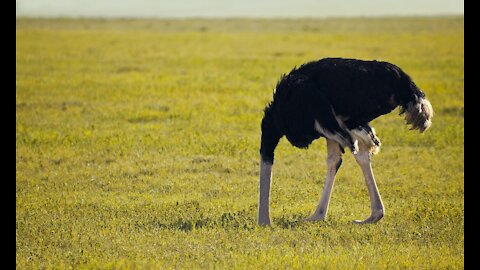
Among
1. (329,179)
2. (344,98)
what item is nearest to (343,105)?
(344,98)

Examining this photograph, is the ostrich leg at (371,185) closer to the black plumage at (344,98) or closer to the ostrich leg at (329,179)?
the black plumage at (344,98)

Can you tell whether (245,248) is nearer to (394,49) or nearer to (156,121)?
(156,121)

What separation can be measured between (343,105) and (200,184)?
3500 mm

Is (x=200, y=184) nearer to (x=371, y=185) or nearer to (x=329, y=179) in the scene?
(x=329, y=179)

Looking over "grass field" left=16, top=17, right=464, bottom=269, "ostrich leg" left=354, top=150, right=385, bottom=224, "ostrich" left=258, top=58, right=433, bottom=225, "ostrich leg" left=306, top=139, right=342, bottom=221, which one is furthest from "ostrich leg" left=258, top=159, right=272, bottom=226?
"ostrich leg" left=354, top=150, right=385, bottom=224

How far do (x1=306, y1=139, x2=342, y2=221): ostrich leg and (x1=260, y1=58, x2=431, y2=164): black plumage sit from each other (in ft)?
2.13

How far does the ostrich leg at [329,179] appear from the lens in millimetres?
10047

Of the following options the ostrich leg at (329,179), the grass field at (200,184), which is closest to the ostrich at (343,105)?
the ostrich leg at (329,179)

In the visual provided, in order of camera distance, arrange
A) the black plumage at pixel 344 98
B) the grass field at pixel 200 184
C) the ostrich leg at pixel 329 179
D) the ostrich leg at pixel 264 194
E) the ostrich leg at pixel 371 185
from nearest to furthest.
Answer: the grass field at pixel 200 184
the black plumage at pixel 344 98
the ostrich leg at pixel 264 194
the ostrich leg at pixel 371 185
the ostrich leg at pixel 329 179

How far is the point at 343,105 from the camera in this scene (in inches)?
372

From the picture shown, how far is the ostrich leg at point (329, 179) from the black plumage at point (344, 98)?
65 cm

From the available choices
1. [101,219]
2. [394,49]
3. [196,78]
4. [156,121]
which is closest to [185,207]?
[101,219]

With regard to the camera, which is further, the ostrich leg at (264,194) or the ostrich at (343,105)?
the ostrich leg at (264,194)

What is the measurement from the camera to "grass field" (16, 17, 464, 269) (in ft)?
28.7
